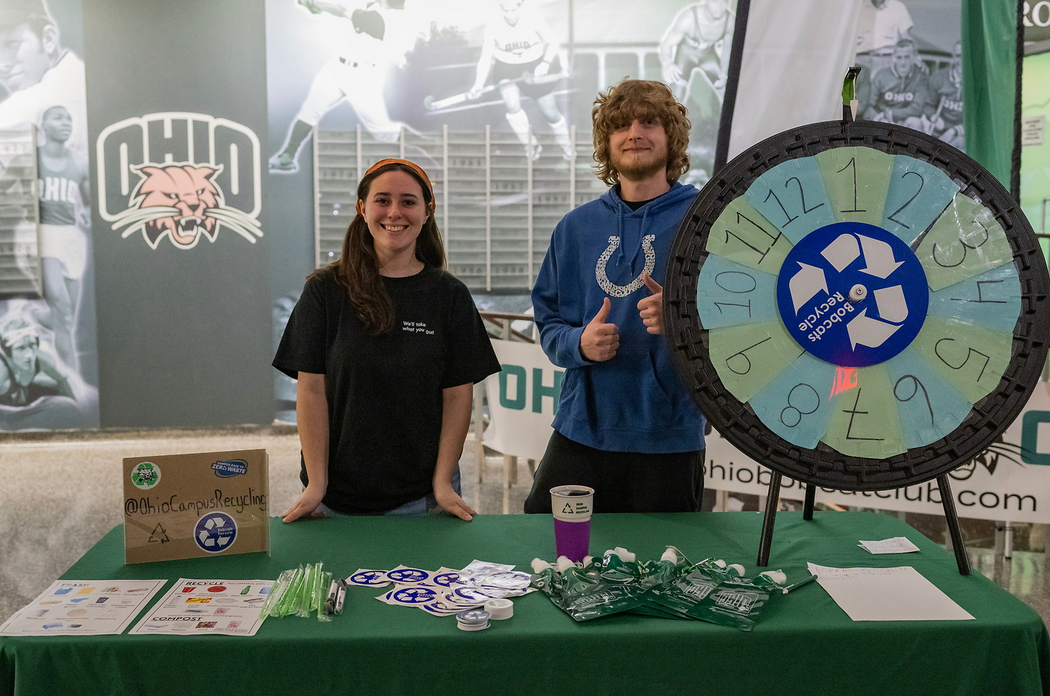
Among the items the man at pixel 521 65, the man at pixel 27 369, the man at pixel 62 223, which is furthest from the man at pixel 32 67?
the man at pixel 521 65

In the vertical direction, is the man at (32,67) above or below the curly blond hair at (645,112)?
above

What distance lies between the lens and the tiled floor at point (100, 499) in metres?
2.95

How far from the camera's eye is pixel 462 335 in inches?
65.6

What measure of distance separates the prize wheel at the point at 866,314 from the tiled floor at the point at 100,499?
1685 mm

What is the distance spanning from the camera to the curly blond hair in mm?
1675

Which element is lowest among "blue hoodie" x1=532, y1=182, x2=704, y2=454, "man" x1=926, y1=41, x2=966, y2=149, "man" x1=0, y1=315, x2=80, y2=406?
"man" x1=0, y1=315, x2=80, y2=406

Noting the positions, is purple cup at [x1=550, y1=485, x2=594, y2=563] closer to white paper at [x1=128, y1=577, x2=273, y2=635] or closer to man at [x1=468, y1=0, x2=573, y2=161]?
white paper at [x1=128, y1=577, x2=273, y2=635]

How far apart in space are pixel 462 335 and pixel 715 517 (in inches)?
24.9

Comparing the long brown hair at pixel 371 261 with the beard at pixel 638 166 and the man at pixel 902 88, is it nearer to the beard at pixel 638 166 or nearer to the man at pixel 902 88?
the beard at pixel 638 166

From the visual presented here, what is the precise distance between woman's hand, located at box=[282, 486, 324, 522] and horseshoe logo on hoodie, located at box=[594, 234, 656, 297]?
0.72 meters

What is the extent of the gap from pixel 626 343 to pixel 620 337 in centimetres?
2

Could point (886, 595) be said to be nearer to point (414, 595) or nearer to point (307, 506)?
point (414, 595)

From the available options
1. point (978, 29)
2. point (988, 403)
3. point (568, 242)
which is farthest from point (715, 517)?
point (978, 29)

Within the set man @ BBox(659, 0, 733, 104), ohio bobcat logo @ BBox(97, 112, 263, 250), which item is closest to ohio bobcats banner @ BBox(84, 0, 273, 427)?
ohio bobcat logo @ BBox(97, 112, 263, 250)
